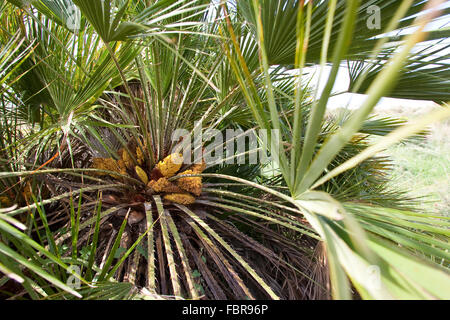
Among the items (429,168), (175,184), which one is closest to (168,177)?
(175,184)

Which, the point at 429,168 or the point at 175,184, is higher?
the point at 175,184

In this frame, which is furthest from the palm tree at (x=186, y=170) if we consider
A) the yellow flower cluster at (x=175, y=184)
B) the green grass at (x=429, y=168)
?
→ the green grass at (x=429, y=168)

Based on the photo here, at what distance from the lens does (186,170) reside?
129 centimetres

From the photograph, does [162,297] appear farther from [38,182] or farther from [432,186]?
[432,186]

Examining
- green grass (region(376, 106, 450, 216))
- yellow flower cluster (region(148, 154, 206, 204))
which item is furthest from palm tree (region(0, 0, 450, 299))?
green grass (region(376, 106, 450, 216))

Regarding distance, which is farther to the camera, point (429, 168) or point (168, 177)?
point (429, 168)

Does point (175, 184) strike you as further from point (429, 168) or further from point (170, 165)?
point (429, 168)

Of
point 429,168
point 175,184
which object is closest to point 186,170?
point 175,184

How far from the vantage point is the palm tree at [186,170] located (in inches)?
20.3

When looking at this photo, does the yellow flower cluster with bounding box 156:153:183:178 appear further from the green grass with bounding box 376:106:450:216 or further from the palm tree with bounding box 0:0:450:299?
the green grass with bounding box 376:106:450:216

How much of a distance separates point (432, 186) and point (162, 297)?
4.39 meters
